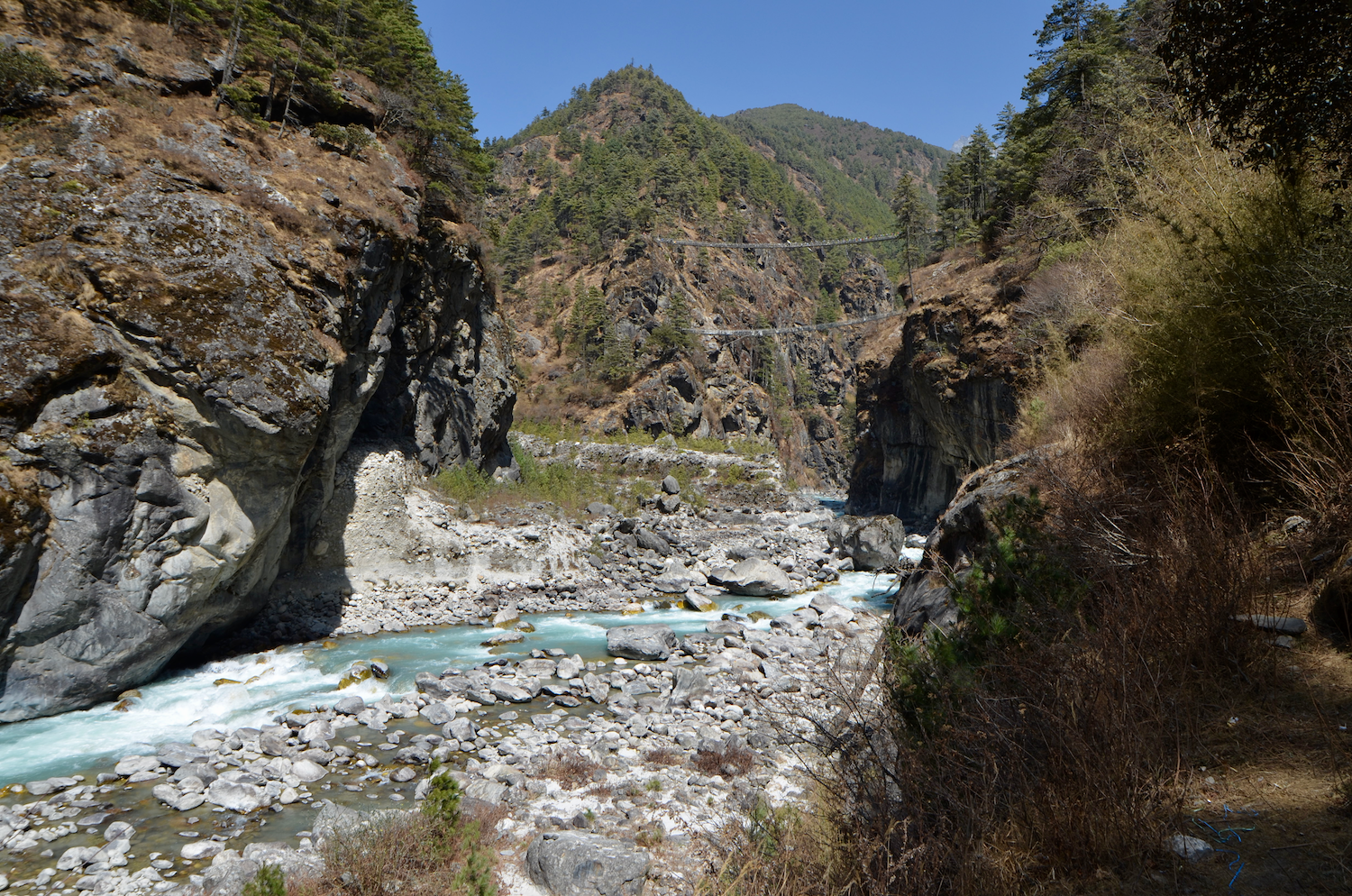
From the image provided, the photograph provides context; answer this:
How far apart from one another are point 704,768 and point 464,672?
5.56 metres

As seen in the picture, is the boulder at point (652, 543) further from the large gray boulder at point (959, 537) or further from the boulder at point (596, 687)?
the large gray boulder at point (959, 537)

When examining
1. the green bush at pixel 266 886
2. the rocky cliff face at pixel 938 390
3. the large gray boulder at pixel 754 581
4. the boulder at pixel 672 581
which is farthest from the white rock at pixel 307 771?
the large gray boulder at pixel 754 581

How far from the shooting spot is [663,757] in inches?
331

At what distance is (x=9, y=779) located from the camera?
24.7ft

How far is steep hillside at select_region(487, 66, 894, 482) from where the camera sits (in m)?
50.3

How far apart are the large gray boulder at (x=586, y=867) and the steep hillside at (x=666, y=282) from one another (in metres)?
28.5

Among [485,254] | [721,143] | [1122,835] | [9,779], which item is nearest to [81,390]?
[9,779]

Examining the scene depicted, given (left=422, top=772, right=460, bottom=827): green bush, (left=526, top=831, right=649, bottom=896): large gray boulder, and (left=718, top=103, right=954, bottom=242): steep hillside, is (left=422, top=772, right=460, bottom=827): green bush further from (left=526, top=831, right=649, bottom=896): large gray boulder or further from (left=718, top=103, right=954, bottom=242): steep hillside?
(left=718, top=103, right=954, bottom=242): steep hillside

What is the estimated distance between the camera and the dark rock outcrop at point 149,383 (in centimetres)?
910

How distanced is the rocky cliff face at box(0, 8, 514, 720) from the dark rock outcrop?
3cm

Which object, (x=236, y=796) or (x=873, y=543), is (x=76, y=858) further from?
(x=873, y=543)

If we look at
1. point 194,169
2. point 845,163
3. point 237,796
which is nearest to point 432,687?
point 237,796

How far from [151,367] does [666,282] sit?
46769mm

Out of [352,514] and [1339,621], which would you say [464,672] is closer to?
[352,514]
